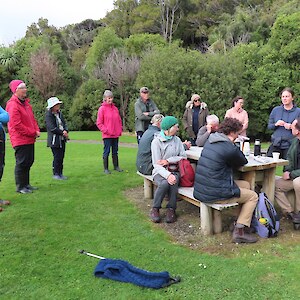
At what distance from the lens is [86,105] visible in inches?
1056

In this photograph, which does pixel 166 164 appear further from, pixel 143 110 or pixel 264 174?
pixel 143 110

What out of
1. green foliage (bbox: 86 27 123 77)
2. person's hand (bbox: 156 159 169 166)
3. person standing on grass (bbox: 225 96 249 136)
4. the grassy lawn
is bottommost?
the grassy lawn

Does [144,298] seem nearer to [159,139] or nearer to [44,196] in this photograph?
[159,139]

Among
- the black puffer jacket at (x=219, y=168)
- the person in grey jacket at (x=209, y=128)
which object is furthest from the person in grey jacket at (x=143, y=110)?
the black puffer jacket at (x=219, y=168)

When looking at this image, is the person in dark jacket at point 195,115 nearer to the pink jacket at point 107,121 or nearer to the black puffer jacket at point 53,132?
the pink jacket at point 107,121

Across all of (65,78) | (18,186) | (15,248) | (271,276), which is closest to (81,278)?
(15,248)

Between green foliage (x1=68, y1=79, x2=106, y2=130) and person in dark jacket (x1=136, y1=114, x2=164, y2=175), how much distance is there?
20.4 m

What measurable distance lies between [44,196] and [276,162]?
13.6ft

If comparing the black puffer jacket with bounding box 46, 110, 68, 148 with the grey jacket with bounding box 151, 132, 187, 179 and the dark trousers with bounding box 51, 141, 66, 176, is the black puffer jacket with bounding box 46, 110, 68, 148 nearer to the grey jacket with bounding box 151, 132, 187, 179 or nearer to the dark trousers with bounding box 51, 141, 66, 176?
the dark trousers with bounding box 51, 141, 66, 176

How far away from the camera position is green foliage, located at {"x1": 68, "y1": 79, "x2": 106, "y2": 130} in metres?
26.2

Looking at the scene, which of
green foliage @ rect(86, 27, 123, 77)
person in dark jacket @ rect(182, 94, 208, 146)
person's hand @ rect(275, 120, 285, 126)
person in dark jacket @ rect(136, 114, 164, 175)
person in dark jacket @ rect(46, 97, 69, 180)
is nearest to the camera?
person in dark jacket @ rect(136, 114, 164, 175)

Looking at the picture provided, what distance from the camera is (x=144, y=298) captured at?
336cm

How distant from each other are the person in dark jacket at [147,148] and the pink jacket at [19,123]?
6.69 feet

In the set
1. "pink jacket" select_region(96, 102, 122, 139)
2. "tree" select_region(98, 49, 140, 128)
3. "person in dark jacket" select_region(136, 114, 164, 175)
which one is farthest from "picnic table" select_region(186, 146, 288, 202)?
"tree" select_region(98, 49, 140, 128)
